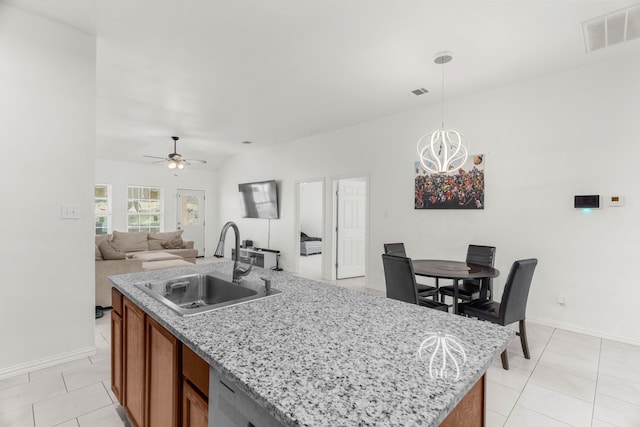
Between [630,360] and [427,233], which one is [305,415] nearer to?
[630,360]

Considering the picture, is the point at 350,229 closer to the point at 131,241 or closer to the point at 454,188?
the point at 454,188

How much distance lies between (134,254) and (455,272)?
5.85 m

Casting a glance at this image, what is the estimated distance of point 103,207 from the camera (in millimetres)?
7410

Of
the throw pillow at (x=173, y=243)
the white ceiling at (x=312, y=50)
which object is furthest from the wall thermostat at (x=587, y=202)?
the throw pillow at (x=173, y=243)

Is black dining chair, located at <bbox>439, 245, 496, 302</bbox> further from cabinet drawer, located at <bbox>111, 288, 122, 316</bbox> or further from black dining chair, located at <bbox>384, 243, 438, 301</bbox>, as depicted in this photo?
cabinet drawer, located at <bbox>111, 288, 122, 316</bbox>

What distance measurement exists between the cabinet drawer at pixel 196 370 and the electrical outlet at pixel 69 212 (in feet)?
7.12

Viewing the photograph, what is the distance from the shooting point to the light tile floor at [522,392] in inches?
75.0

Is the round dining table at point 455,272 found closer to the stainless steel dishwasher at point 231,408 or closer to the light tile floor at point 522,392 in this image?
the light tile floor at point 522,392

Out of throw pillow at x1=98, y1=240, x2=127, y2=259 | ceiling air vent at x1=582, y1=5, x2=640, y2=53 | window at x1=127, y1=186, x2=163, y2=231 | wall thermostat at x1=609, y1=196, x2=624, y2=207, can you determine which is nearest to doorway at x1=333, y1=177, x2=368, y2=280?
wall thermostat at x1=609, y1=196, x2=624, y2=207

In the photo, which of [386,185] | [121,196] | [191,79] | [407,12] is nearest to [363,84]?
[407,12]

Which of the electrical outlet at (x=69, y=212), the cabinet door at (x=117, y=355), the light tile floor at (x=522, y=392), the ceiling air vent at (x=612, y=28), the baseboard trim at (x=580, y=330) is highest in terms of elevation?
the ceiling air vent at (x=612, y=28)

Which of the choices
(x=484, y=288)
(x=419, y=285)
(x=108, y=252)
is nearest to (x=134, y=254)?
(x=108, y=252)

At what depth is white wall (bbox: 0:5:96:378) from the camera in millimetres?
2352

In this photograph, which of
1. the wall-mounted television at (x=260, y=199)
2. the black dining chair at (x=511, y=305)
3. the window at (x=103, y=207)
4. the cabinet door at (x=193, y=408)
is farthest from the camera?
the window at (x=103, y=207)
